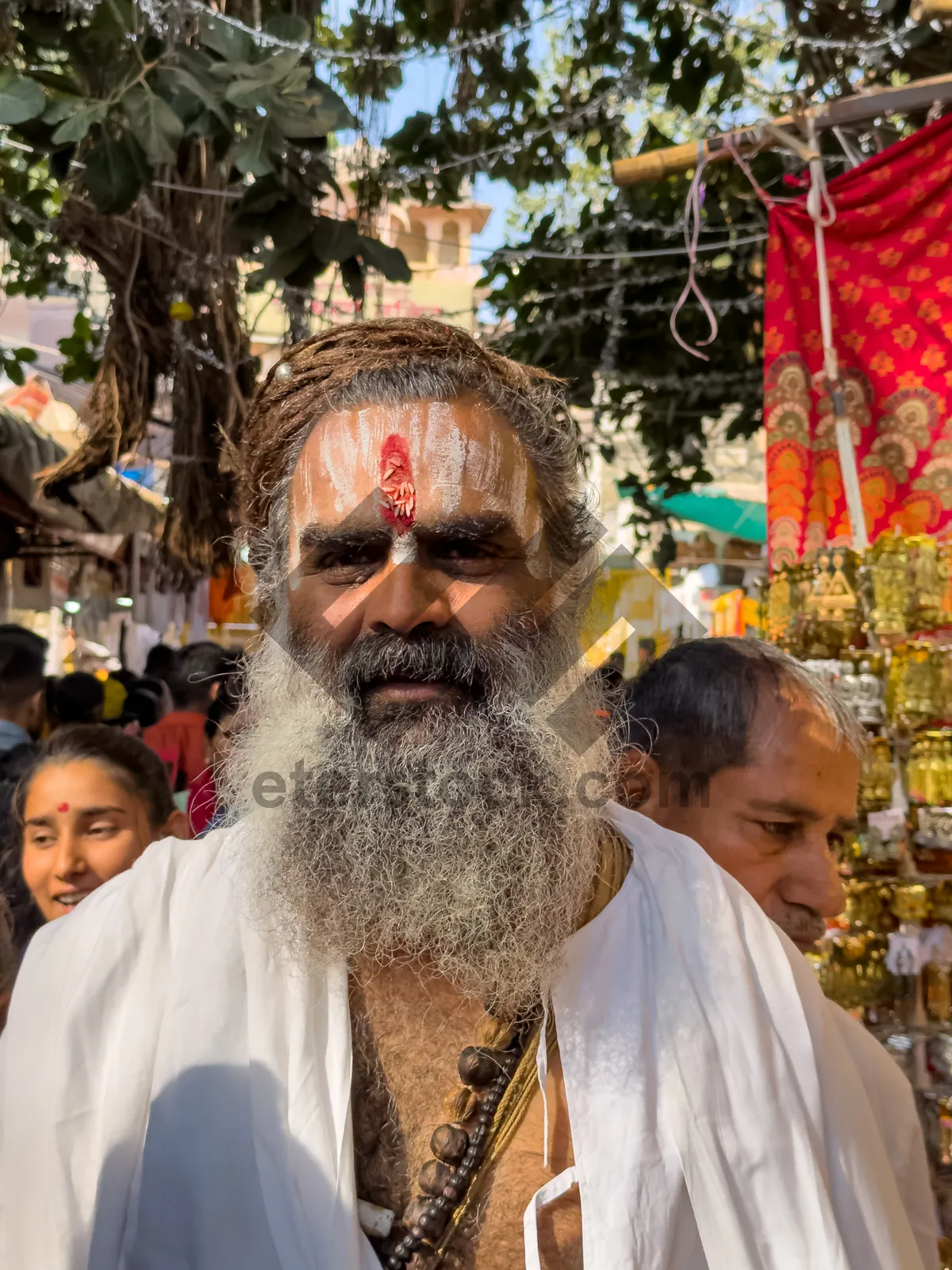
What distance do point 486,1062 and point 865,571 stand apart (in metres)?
1.56

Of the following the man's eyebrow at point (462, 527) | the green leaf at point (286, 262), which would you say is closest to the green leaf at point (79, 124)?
the green leaf at point (286, 262)

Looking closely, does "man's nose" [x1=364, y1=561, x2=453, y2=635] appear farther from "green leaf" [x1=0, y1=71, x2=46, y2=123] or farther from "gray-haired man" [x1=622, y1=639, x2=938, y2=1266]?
"green leaf" [x1=0, y1=71, x2=46, y2=123]

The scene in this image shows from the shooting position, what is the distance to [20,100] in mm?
2627

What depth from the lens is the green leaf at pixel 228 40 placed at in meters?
2.81

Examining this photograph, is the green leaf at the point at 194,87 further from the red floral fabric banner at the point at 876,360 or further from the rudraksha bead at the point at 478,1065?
the rudraksha bead at the point at 478,1065

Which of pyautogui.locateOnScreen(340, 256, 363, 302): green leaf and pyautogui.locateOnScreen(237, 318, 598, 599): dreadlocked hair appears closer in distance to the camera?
pyautogui.locateOnScreen(237, 318, 598, 599): dreadlocked hair

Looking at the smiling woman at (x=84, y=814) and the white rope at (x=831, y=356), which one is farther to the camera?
the white rope at (x=831, y=356)

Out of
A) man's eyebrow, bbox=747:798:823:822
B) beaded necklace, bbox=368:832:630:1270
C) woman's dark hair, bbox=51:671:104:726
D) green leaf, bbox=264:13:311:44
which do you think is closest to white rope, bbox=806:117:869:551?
man's eyebrow, bbox=747:798:823:822

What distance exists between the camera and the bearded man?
127 centimetres

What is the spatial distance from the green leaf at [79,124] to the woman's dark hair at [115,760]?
1.52 meters

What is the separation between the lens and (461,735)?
1.46 metres

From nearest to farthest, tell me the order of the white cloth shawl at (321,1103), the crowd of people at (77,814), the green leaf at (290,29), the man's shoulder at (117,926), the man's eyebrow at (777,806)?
the white cloth shawl at (321,1103) < the man's shoulder at (117,926) < the man's eyebrow at (777,806) < the crowd of people at (77,814) < the green leaf at (290,29)

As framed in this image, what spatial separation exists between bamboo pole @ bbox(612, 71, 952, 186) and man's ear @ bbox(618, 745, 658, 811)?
1771mm

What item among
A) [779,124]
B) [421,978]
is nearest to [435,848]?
[421,978]
